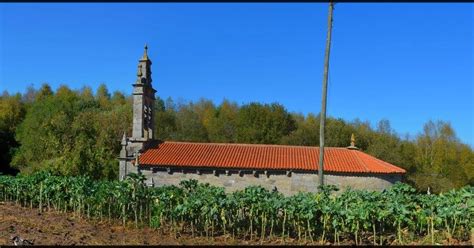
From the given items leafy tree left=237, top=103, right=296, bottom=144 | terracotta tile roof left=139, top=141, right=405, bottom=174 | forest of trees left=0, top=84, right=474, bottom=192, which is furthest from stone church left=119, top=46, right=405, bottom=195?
leafy tree left=237, top=103, right=296, bottom=144

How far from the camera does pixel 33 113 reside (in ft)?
156

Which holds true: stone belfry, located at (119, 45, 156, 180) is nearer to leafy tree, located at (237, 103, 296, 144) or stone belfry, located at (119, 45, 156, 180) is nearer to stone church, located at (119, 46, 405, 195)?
stone church, located at (119, 46, 405, 195)

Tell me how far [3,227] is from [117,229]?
3033mm

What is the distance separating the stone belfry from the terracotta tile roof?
0.62m

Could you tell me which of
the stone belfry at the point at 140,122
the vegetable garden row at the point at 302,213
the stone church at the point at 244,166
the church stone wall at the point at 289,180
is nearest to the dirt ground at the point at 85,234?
the vegetable garden row at the point at 302,213

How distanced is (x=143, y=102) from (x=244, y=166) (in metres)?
7.22

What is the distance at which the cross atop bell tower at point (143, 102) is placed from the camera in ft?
82.8

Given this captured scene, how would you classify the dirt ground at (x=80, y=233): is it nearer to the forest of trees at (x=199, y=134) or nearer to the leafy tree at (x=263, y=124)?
the forest of trees at (x=199, y=134)

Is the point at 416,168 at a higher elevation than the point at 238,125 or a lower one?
lower

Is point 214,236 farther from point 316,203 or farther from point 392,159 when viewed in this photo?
point 392,159

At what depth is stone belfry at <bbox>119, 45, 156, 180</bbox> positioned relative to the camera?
79.4ft

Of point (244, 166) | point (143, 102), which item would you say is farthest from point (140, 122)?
point (244, 166)

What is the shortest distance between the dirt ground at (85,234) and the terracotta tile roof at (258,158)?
930 centimetres

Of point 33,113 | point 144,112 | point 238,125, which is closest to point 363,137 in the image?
point 238,125
